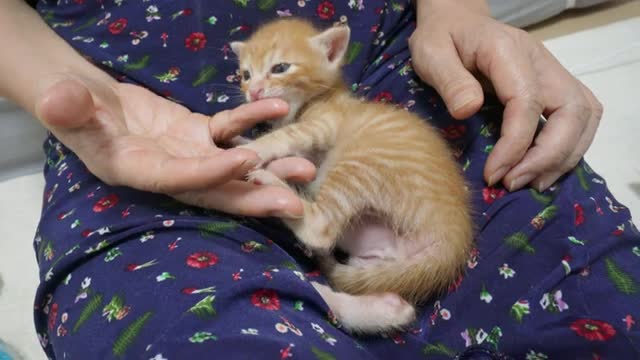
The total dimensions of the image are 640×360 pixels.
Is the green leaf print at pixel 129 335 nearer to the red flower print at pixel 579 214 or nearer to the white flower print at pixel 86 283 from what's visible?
the white flower print at pixel 86 283

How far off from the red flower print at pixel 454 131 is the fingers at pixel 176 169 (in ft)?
1.61

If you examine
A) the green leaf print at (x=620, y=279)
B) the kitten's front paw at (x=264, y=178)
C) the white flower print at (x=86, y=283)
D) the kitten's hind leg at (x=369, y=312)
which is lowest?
the kitten's hind leg at (x=369, y=312)

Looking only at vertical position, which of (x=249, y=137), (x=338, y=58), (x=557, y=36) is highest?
(x=338, y=58)

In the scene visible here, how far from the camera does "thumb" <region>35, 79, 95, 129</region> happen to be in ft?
2.57

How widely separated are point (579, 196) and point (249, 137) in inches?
25.9

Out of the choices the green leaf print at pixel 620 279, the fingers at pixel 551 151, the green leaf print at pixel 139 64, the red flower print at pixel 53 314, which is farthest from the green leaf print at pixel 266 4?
the green leaf print at pixel 620 279

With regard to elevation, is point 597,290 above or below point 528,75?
below

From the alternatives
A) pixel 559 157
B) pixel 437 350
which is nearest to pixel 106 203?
pixel 437 350

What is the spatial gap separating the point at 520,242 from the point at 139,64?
0.78 metres

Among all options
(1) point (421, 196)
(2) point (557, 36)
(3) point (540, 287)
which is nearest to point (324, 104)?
(1) point (421, 196)

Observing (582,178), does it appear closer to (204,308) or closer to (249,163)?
(249,163)

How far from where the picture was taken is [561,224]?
988 mm

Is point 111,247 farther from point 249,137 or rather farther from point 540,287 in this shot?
point 540,287

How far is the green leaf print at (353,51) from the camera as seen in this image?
1292 mm
